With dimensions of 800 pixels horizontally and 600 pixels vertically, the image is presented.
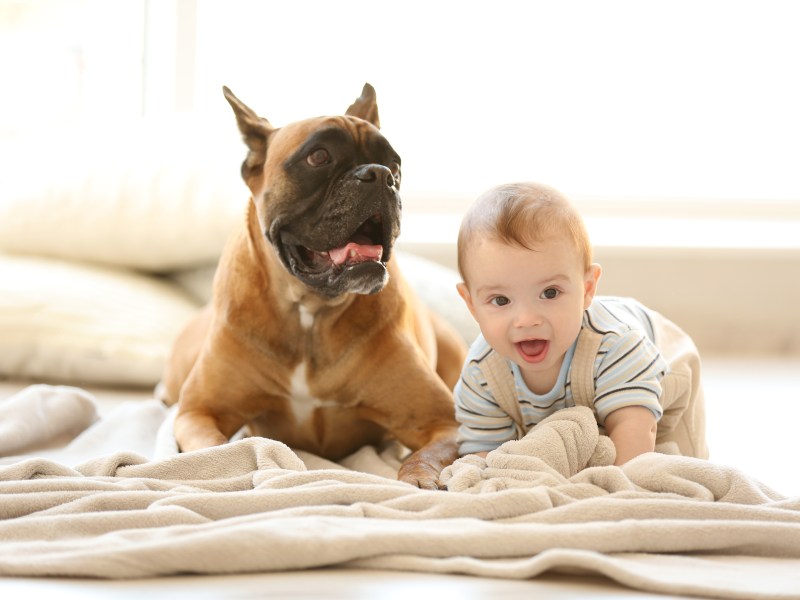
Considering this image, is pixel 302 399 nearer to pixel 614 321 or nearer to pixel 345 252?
pixel 345 252

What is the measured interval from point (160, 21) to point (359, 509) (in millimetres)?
3065

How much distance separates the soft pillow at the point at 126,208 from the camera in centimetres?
296

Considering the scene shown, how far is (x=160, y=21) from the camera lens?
13.4ft

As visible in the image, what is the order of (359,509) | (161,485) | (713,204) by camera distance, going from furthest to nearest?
1. (713,204)
2. (161,485)
3. (359,509)

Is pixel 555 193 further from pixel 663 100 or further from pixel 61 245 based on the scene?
pixel 663 100

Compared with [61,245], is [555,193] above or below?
above

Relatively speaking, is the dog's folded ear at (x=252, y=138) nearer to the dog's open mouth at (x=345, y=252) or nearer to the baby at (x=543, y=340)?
the dog's open mouth at (x=345, y=252)

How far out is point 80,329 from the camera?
2.71 m

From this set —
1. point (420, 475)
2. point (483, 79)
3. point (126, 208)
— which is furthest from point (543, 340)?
point (483, 79)

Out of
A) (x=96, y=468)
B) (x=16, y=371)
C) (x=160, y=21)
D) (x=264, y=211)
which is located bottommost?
(x=16, y=371)

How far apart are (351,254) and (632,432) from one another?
54 centimetres

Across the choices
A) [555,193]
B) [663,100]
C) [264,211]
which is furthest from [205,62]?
[555,193]

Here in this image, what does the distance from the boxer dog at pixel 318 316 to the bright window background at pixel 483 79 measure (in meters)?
2.18

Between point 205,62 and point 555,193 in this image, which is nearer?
point 555,193
